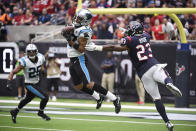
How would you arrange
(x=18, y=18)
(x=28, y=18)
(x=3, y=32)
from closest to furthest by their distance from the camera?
1. (x=3, y=32)
2. (x=28, y=18)
3. (x=18, y=18)

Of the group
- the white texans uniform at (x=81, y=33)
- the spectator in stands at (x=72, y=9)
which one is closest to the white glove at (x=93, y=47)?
the white texans uniform at (x=81, y=33)

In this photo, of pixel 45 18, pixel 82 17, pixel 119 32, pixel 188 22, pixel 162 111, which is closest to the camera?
pixel 162 111

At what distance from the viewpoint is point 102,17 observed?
56.1ft

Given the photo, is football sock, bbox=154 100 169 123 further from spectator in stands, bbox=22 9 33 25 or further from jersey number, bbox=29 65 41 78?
spectator in stands, bbox=22 9 33 25

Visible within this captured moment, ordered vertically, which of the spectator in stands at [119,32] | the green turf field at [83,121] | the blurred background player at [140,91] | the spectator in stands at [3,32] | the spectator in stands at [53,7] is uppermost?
the spectator in stands at [53,7]

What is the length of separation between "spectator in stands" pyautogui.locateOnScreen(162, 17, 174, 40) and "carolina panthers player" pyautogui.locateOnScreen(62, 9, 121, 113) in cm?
655

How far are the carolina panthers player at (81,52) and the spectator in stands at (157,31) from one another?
6.71 m

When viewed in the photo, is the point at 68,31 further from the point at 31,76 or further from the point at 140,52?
the point at 31,76

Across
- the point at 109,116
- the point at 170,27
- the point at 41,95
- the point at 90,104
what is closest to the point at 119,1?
the point at 170,27

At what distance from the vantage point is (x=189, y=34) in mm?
14969

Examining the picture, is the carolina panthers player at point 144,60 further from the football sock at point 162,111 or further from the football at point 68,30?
the football at point 68,30

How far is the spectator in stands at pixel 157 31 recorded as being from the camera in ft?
50.2

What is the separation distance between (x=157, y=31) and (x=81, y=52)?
695cm

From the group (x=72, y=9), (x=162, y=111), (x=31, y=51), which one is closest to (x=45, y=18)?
(x=72, y=9)
